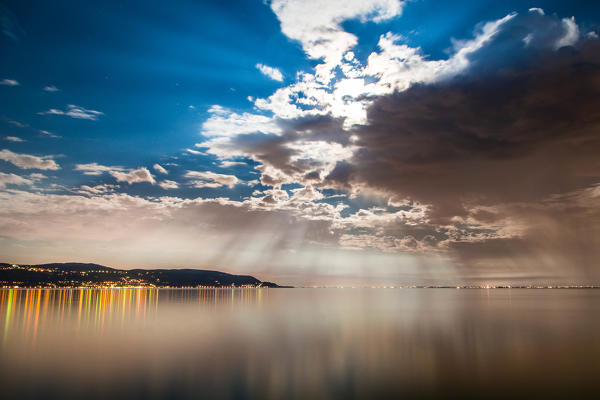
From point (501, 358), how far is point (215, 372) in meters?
18.3

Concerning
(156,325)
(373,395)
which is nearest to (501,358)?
(373,395)

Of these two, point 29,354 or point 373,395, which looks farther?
point 29,354

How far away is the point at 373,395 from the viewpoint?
17062 mm

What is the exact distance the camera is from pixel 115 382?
1908 cm

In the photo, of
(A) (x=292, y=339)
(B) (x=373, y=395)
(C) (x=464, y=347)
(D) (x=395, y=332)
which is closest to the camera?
(B) (x=373, y=395)

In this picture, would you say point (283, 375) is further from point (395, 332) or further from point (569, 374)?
point (395, 332)

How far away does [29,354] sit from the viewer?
2542 cm

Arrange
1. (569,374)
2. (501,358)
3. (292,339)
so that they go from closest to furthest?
1. (569,374)
2. (501,358)
3. (292,339)

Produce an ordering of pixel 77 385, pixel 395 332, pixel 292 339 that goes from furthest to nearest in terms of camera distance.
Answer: pixel 395 332, pixel 292 339, pixel 77 385

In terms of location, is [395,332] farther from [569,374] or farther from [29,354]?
[29,354]

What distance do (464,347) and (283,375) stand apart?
15863 mm

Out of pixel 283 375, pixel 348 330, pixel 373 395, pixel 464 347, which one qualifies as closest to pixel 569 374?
pixel 464 347

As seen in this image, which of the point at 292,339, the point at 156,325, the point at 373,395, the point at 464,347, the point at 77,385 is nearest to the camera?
the point at 373,395

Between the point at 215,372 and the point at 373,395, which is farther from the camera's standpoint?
the point at 215,372
